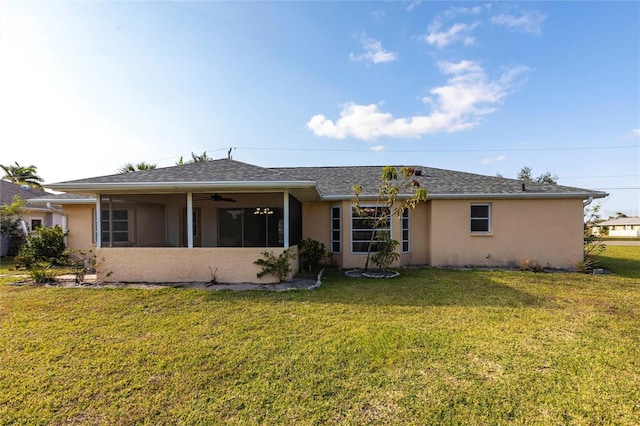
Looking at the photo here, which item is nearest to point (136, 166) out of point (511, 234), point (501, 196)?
point (501, 196)

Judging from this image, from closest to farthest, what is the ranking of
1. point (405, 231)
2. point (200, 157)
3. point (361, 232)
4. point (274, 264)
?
point (274, 264)
point (361, 232)
point (405, 231)
point (200, 157)

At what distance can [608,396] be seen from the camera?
125 inches

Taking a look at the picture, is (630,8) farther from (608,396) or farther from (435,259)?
(608,396)

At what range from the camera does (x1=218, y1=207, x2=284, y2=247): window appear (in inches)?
501

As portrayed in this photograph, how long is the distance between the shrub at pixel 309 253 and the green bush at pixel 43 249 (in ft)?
26.6

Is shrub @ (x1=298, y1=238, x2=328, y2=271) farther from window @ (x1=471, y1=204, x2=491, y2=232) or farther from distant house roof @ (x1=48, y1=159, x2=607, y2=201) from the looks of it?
window @ (x1=471, y1=204, x2=491, y2=232)

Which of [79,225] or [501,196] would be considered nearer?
[501,196]

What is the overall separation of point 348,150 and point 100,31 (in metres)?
20.9

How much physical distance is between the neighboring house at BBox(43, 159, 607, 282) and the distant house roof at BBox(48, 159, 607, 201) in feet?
0.17

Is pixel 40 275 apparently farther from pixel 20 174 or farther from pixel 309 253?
pixel 20 174

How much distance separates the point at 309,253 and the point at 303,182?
372 centimetres

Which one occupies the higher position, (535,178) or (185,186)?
(535,178)

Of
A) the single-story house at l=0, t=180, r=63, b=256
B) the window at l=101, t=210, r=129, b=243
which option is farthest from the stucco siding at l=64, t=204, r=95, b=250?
the single-story house at l=0, t=180, r=63, b=256

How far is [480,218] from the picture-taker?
11.8 metres
